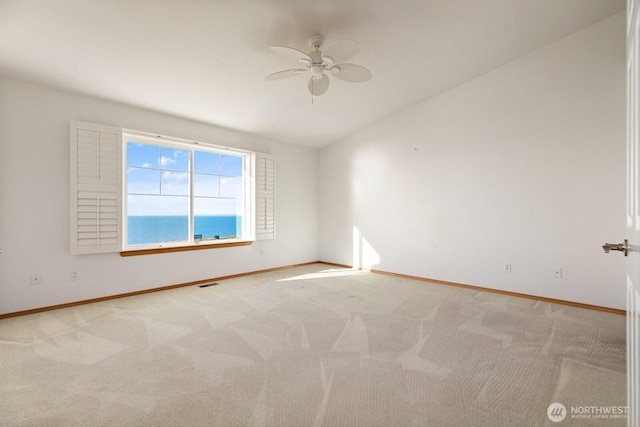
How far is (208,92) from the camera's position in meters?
3.79

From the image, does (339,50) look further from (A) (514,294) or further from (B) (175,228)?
(A) (514,294)

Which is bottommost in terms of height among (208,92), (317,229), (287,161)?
(317,229)

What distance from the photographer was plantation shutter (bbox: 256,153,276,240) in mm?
5379

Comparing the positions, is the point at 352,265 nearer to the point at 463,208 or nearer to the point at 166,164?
the point at 463,208

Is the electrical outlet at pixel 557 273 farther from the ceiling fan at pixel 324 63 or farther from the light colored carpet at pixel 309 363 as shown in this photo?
the ceiling fan at pixel 324 63

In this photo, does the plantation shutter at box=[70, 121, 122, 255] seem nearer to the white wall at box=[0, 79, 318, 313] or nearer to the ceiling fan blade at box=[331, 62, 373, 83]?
the white wall at box=[0, 79, 318, 313]

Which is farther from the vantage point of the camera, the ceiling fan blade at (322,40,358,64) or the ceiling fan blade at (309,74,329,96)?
the ceiling fan blade at (309,74,329,96)

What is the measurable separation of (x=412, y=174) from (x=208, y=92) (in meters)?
3.39

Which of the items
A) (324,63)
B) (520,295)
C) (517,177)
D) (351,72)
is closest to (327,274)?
(520,295)

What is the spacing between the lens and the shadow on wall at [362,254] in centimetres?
560

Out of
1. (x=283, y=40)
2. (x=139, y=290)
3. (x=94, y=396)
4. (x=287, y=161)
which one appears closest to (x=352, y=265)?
(x=287, y=161)

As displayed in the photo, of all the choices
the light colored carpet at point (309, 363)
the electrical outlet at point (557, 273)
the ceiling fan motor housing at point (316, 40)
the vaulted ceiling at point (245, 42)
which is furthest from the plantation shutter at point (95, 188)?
the electrical outlet at point (557, 273)

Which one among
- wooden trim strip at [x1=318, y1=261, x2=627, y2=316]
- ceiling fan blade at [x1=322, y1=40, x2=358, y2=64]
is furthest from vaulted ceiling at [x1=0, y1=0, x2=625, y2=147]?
wooden trim strip at [x1=318, y1=261, x2=627, y2=316]

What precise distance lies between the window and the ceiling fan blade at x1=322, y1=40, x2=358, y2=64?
281cm
